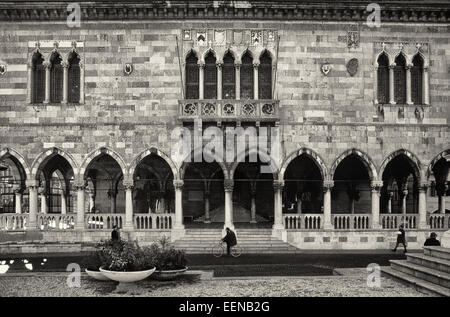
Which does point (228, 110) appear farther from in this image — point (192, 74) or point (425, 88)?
point (425, 88)

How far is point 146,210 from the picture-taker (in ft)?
106

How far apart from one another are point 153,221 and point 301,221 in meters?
6.78

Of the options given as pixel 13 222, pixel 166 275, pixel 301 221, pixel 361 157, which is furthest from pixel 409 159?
pixel 13 222

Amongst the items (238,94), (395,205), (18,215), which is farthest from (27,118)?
(395,205)

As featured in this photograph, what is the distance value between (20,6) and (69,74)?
3.70 meters

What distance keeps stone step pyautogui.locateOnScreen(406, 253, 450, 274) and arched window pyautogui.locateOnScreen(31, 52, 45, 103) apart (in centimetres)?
1806

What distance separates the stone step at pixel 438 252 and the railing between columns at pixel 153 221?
1276cm

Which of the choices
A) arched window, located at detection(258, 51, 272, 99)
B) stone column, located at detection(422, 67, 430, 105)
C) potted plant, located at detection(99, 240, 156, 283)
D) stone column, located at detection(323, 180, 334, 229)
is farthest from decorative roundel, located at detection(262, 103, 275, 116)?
potted plant, located at detection(99, 240, 156, 283)

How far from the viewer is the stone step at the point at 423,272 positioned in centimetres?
1396

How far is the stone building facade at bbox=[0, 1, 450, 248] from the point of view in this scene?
26141mm

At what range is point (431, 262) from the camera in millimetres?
15555

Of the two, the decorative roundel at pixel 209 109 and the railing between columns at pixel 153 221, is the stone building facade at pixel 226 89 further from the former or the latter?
the decorative roundel at pixel 209 109
